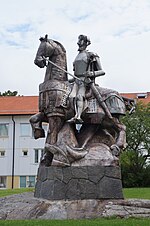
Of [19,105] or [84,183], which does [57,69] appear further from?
[19,105]

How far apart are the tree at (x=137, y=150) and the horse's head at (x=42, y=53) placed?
25049 millimetres

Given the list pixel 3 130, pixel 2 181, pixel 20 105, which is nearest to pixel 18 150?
pixel 3 130

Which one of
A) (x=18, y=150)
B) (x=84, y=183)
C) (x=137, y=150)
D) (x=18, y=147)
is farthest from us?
(x=18, y=147)

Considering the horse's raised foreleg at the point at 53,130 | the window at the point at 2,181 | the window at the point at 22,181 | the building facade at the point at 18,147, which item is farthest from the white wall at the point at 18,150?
Result: the horse's raised foreleg at the point at 53,130

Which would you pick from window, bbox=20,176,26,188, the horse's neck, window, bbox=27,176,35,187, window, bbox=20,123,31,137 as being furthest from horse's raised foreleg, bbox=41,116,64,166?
window, bbox=20,123,31,137

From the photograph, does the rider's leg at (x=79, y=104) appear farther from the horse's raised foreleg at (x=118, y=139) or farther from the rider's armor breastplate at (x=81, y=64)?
the horse's raised foreleg at (x=118, y=139)

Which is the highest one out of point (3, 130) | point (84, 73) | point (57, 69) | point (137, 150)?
point (3, 130)

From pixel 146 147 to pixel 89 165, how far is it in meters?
29.0

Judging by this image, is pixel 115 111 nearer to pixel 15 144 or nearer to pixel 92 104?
pixel 92 104

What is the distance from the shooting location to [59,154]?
1351cm

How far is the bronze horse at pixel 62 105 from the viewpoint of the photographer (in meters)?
13.9

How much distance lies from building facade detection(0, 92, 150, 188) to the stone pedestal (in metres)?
40.0

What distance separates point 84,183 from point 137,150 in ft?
96.4

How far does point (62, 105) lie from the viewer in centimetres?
1387
